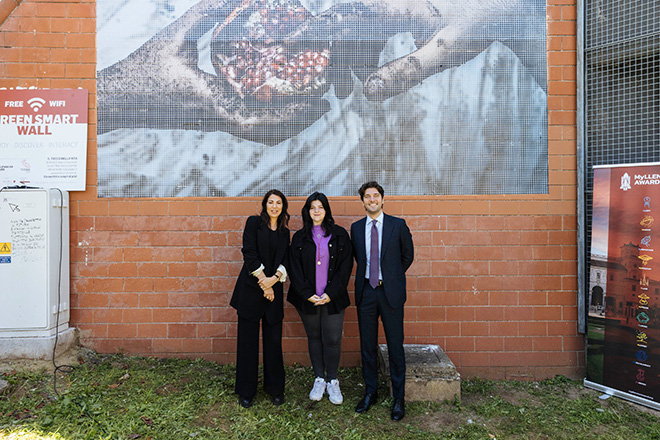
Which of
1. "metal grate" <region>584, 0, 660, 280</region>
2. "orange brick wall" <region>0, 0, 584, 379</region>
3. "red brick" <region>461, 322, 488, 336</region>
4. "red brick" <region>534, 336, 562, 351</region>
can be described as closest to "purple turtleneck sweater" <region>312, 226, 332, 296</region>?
"orange brick wall" <region>0, 0, 584, 379</region>

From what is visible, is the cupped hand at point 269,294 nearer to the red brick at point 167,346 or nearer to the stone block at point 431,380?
Result: the stone block at point 431,380

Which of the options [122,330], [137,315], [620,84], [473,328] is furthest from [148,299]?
[620,84]

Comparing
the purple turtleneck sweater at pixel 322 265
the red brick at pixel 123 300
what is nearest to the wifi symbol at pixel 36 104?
the red brick at pixel 123 300

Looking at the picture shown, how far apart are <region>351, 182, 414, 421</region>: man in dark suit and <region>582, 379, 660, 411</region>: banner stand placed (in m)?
2.13

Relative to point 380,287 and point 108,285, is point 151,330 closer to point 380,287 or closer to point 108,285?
point 108,285

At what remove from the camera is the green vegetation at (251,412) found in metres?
3.29

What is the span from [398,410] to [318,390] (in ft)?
2.45

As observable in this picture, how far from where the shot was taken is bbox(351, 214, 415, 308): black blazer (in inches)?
142

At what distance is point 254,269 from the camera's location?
3.62 metres

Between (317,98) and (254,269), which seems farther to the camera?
(317,98)

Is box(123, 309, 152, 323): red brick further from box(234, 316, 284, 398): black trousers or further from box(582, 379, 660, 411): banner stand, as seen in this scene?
box(582, 379, 660, 411): banner stand

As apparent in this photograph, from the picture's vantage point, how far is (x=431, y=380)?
3787 mm

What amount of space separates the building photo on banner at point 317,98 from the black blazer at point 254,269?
88 cm

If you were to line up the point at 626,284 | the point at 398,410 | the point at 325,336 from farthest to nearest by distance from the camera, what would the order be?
1. the point at 626,284
2. the point at 325,336
3. the point at 398,410
